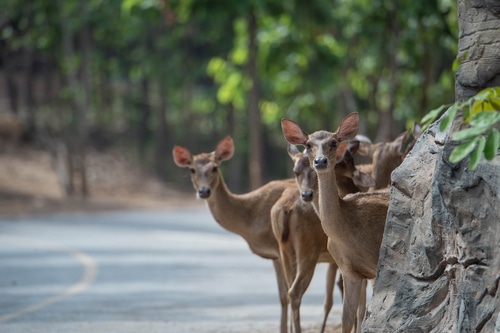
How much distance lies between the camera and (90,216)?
36438 millimetres

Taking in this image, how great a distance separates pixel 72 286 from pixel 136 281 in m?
1.06

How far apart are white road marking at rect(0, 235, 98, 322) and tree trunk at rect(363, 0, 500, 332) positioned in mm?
7154

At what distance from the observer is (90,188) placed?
1779 inches

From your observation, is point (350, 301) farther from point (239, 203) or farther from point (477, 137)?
point (239, 203)

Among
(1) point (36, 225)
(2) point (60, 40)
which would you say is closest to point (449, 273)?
(1) point (36, 225)

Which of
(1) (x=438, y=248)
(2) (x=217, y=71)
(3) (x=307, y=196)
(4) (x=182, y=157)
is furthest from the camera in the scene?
(2) (x=217, y=71)

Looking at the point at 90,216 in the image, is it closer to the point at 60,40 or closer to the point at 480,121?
the point at 60,40

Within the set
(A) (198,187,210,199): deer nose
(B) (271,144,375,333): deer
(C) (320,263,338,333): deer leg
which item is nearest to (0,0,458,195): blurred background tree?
(A) (198,187,210,199): deer nose

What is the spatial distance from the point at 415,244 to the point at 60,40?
38.5m

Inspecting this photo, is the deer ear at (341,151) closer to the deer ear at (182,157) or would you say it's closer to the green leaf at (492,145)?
the deer ear at (182,157)

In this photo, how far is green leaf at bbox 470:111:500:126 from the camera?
23.8 feet

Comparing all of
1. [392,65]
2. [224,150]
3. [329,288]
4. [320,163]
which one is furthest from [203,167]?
[392,65]

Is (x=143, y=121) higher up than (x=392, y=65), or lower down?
lower down

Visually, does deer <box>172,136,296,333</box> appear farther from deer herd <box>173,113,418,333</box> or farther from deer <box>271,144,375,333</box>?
deer <box>271,144,375,333</box>
